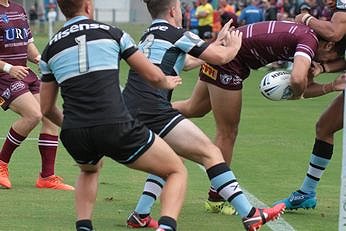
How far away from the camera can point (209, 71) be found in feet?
30.5

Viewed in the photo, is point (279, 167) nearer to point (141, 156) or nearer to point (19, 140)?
point (19, 140)

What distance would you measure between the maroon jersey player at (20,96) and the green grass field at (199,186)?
233mm

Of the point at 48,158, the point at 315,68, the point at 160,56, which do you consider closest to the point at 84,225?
the point at 160,56

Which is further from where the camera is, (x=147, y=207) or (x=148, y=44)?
(x=147, y=207)

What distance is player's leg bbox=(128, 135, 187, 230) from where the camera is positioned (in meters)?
7.30

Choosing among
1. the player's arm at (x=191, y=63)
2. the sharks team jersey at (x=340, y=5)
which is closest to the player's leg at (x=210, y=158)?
the player's arm at (x=191, y=63)

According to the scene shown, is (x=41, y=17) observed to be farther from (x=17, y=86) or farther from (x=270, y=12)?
(x=17, y=86)

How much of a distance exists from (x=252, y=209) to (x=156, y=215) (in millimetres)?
1421

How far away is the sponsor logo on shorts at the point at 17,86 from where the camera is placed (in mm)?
10570

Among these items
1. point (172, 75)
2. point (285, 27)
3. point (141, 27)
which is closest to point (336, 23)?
point (285, 27)

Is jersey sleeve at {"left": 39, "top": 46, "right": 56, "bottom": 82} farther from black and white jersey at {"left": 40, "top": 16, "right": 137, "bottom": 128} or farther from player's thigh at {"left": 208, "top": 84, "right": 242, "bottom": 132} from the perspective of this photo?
player's thigh at {"left": 208, "top": 84, "right": 242, "bottom": 132}

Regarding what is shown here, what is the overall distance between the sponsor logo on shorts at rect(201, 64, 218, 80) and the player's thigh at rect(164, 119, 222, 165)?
1248mm

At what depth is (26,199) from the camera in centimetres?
987

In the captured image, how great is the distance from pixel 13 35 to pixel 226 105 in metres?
2.68
